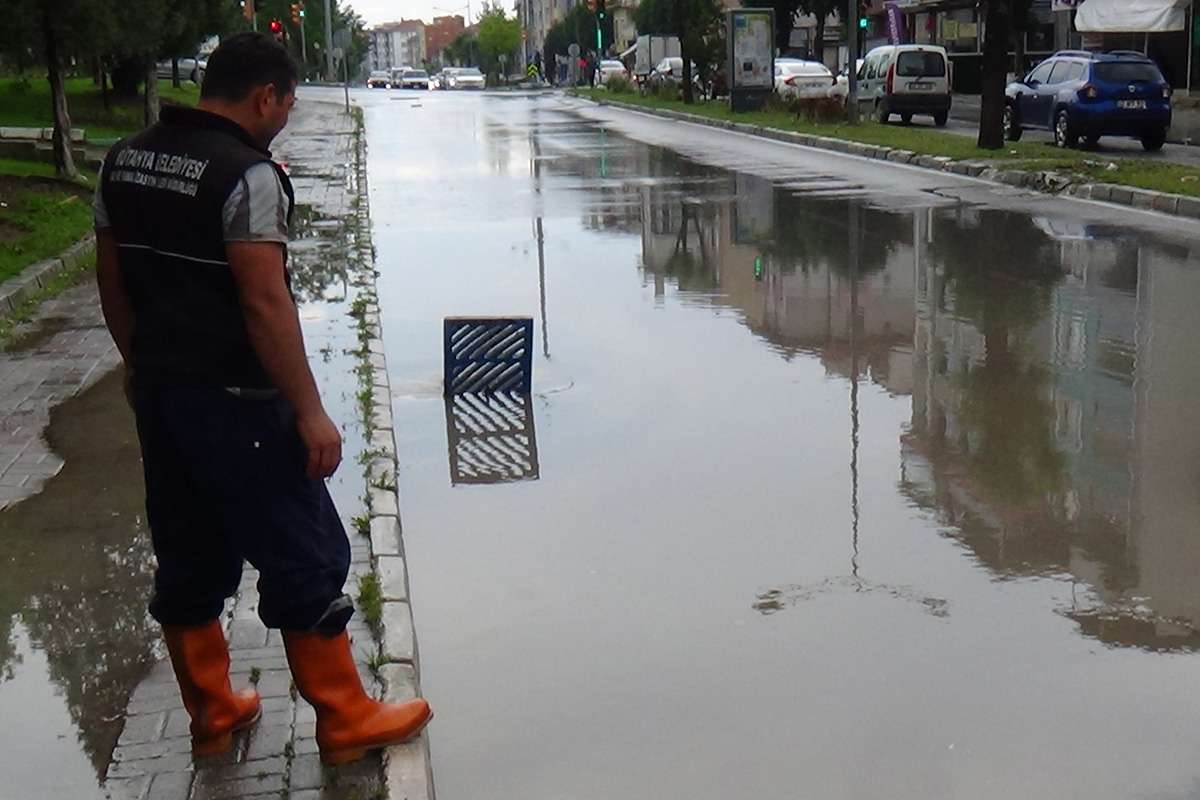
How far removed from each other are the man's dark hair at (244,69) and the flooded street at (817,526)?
195 cm

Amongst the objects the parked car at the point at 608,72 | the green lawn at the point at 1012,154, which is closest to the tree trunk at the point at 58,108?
the green lawn at the point at 1012,154

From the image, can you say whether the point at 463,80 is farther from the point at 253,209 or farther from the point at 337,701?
the point at 253,209

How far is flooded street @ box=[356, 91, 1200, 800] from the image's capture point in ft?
15.6

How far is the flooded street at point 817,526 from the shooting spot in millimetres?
4742

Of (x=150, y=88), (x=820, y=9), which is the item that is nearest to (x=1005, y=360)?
(x=150, y=88)

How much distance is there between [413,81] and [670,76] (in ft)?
116

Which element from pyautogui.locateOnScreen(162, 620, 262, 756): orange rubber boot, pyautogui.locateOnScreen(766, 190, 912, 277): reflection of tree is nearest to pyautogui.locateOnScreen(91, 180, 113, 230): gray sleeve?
pyautogui.locateOnScreen(162, 620, 262, 756): orange rubber boot

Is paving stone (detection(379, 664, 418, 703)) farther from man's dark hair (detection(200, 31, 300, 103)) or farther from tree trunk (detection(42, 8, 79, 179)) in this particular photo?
tree trunk (detection(42, 8, 79, 179))

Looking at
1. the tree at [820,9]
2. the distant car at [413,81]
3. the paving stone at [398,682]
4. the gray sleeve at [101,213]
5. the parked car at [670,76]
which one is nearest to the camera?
the gray sleeve at [101,213]

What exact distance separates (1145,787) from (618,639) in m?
1.81

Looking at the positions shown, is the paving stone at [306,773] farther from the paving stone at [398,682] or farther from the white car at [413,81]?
the white car at [413,81]

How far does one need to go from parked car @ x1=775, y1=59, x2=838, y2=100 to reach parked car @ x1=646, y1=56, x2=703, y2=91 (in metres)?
3.12

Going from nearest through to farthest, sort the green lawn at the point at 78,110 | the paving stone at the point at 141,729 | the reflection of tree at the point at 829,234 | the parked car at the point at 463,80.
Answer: the paving stone at the point at 141,729
the reflection of tree at the point at 829,234
the green lawn at the point at 78,110
the parked car at the point at 463,80

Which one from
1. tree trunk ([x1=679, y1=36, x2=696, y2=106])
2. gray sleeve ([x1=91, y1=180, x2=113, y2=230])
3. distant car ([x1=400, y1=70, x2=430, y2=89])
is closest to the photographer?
gray sleeve ([x1=91, y1=180, x2=113, y2=230])
